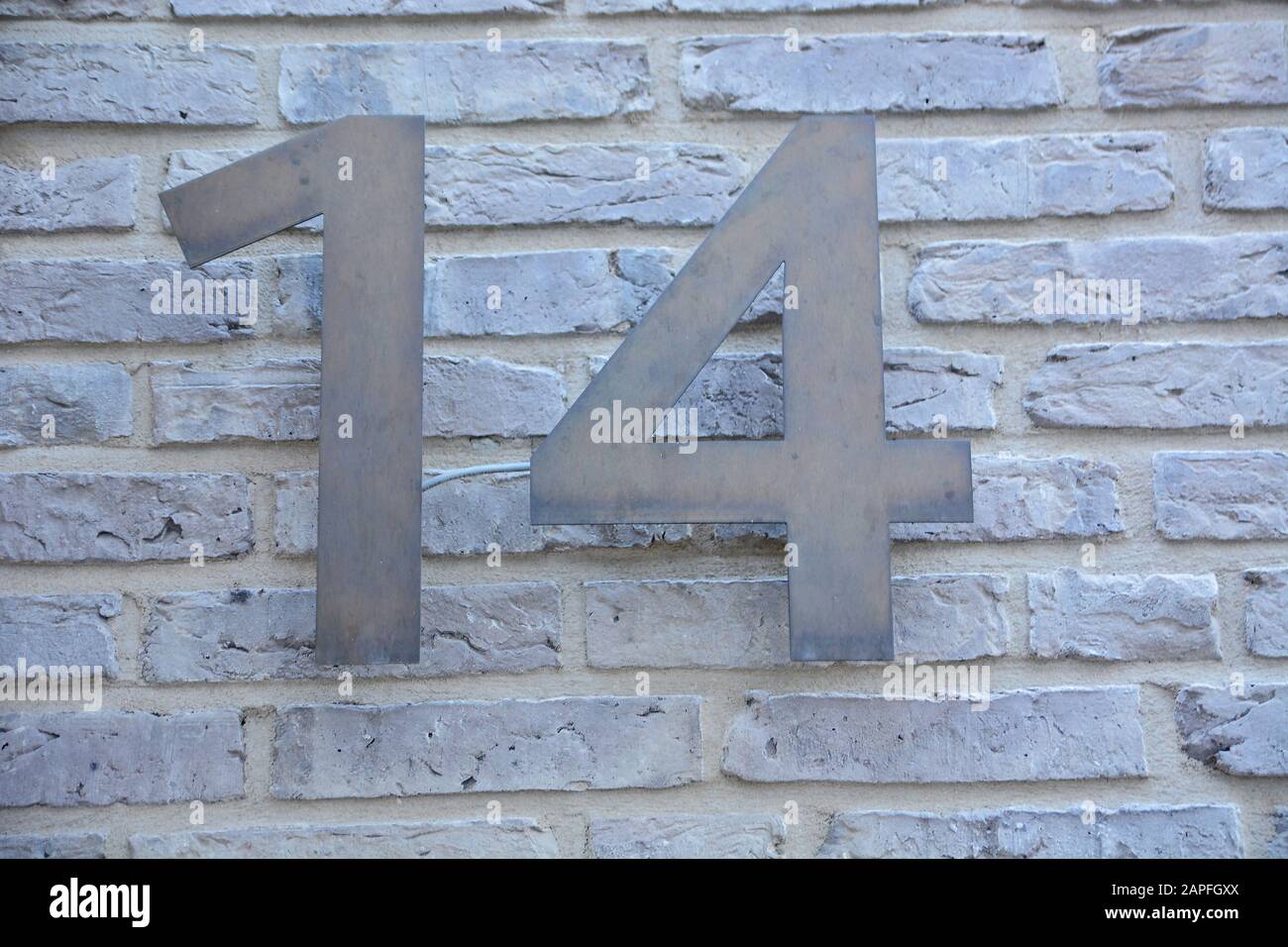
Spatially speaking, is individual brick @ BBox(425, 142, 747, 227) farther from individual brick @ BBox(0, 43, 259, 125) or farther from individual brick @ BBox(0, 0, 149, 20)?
individual brick @ BBox(0, 0, 149, 20)

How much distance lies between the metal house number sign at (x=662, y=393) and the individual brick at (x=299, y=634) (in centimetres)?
11

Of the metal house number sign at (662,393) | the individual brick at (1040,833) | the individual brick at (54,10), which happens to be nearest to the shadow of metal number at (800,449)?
the metal house number sign at (662,393)

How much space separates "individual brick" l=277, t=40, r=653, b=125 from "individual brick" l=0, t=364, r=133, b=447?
1.14ft

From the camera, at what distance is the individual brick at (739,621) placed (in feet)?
3.54

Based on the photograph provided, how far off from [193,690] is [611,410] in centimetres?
53

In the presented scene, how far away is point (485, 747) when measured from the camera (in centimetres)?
107

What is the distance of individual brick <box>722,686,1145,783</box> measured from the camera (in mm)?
1066

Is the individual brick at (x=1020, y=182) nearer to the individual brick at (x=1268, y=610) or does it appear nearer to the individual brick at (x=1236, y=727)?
the individual brick at (x=1268, y=610)

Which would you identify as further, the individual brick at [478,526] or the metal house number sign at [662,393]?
the individual brick at [478,526]

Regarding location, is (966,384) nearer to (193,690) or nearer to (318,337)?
(318,337)

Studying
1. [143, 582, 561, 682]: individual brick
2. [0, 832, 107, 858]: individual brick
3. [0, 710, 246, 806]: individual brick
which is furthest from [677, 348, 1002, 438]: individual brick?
[0, 832, 107, 858]: individual brick

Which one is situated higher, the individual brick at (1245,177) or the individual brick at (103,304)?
the individual brick at (1245,177)

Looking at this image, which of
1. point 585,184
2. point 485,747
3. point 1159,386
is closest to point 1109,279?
point 1159,386

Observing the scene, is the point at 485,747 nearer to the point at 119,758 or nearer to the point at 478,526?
the point at 478,526
